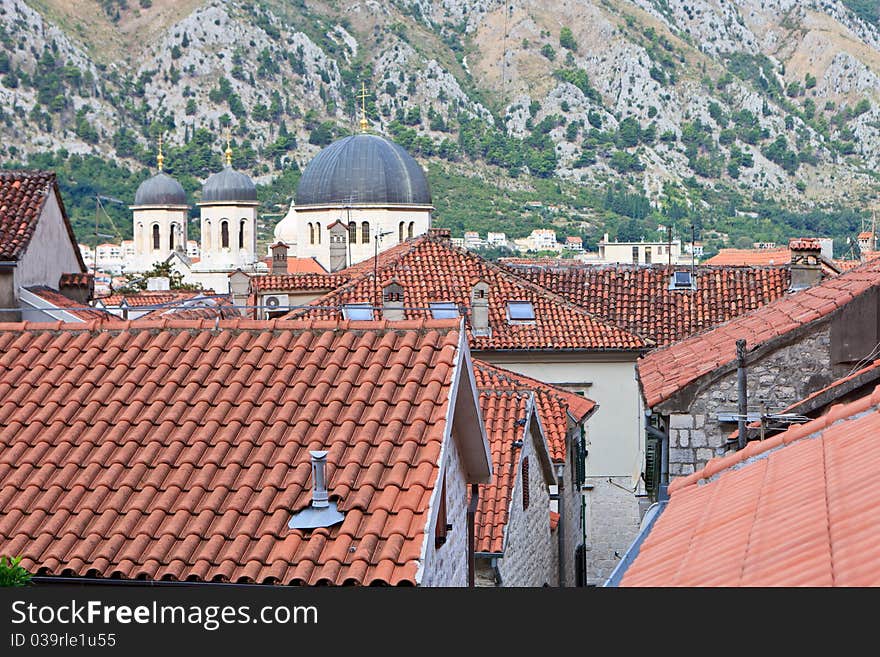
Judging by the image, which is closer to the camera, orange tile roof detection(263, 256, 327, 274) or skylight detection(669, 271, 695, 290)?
skylight detection(669, 271, 695, 290)

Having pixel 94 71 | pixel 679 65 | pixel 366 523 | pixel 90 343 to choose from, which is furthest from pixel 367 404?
pixel 679 65

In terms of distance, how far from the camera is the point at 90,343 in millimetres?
10297

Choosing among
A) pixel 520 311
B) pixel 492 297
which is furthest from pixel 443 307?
pixel 492 297

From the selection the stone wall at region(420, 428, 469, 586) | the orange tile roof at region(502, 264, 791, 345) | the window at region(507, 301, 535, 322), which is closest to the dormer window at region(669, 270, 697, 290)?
the orange tile roof at region(502, 264, 791, 345)

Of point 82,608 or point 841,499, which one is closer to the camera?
point 82,608

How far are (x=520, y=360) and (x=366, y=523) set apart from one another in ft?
74.0

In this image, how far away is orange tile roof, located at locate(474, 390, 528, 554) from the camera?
1496 centimetres

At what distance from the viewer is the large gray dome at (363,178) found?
8169 cm

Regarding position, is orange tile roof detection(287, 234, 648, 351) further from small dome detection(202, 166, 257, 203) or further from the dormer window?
small dome detection(202, 166, 257, 203)

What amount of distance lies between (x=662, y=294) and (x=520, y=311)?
3.98m

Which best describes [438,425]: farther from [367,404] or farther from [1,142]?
[1,142]

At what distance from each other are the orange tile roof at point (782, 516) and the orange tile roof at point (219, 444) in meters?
1.56

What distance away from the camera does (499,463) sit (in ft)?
54.0

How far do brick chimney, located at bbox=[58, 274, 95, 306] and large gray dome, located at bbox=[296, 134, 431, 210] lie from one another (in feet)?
187
